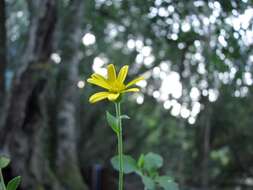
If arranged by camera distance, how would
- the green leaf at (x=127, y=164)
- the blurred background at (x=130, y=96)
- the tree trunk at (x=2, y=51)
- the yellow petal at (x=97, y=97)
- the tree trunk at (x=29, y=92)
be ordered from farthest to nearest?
the tree trunk at (x=2, y=51) < the tree trunk at (x=29, y=92) < the blurred background at (x=130, y=96) < the green leaf at (x=127, y=164) < the yellow petal at (x=97, y=97)

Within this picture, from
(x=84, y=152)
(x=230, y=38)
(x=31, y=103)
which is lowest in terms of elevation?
(x=84, y=152)

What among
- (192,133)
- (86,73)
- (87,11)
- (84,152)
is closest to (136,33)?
(87,11)

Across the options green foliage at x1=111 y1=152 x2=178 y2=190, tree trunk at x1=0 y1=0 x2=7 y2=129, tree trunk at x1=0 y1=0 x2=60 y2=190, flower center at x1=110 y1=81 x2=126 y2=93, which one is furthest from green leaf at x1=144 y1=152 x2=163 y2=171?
tree trunk at x1=0 y1=0 x2=7 y2=129

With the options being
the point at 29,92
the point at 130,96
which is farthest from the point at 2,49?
the point at 130,96

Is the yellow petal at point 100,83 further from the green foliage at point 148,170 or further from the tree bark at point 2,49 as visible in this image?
the tree bark at point 2,49

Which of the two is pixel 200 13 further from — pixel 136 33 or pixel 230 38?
pixel 136 33

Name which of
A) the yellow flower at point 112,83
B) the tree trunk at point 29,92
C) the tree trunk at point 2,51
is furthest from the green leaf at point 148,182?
the tree trunk at point 2,51

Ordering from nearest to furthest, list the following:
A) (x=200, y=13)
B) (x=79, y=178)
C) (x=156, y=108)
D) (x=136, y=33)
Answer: (x=200, y=13), (x=79, y=178), (x=136, y=33), (x=156, y=108)

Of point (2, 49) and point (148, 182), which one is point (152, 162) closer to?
point (148, 182)

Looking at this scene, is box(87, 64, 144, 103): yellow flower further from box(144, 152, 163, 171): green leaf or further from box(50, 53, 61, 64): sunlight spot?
box(50, 53, 61, 64): sunlight spot
